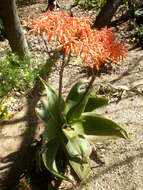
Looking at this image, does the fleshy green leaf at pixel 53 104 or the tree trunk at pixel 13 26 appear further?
the tree trunk at pixel 13 26

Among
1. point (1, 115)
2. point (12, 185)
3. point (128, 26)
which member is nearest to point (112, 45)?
point (12, 185)

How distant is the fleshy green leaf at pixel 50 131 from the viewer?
3391mm

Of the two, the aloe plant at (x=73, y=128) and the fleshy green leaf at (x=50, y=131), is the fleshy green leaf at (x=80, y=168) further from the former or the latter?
the fleshy green leaf at (x=50, y=131)

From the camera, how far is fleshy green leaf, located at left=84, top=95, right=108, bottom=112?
3.79m

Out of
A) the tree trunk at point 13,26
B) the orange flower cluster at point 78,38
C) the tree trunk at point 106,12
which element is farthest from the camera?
the tree trunk at point 106,12

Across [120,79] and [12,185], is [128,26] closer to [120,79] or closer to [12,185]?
[120,79]

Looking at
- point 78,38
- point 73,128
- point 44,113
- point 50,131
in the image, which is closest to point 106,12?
point 44,113

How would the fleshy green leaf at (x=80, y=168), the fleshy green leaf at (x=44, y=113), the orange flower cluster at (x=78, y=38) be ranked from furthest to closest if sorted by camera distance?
the fleshy green leaf at (x=44, y=113), the fleshy green leaf at (x=80, y=168), the orange flower cluster at (x=78, y=38)

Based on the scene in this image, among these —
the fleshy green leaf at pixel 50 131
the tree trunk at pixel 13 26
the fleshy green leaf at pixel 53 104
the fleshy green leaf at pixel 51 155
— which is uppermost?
the tree trunk at pixel 13 26

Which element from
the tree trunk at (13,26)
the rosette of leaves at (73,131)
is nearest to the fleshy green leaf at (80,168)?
the rosette of leaves at (73,131)

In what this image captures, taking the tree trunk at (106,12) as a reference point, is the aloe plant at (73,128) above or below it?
below

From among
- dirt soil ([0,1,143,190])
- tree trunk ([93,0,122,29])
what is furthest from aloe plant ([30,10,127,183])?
tree trunk ([93,0,122,29])

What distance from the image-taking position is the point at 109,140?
400 centimetres

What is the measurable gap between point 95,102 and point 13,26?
1.94 metres
